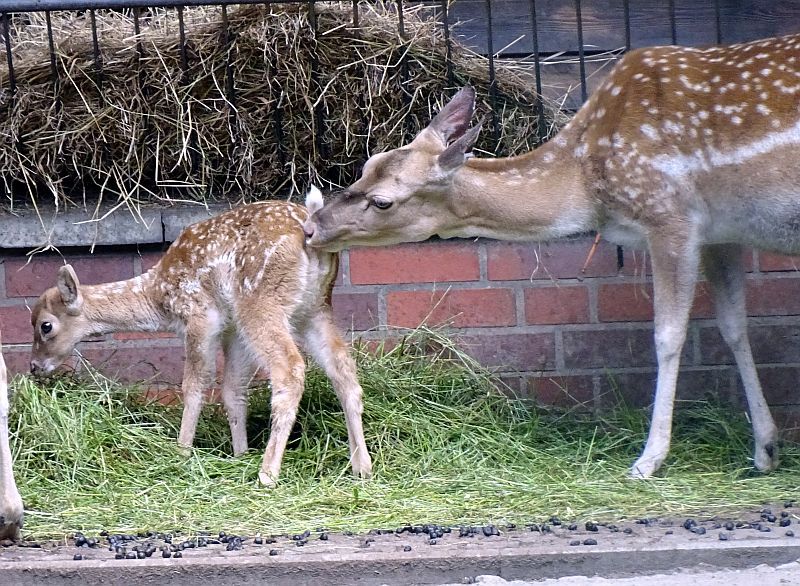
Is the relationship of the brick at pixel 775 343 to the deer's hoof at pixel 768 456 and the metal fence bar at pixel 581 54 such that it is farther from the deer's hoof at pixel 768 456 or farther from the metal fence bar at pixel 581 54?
the metal fence bar at pixel 581 54

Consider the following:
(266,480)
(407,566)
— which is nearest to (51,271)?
(266,480)

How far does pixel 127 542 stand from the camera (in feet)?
13.9

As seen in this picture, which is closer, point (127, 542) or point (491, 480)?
point (127, 542)

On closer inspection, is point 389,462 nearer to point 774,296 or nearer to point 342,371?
point 342,371

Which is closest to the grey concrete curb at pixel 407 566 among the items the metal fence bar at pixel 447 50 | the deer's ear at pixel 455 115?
the deer's ear at pixel 455 115

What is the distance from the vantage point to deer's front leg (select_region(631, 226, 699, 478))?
16.4ft

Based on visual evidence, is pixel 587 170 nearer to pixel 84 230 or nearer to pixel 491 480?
pixel 491 480

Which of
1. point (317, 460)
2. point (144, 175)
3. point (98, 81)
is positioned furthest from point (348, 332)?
point (98, 81)

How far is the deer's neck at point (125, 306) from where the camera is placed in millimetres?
5754

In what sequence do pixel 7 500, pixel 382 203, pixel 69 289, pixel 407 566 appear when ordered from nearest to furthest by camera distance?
pixel 407 566
pixel 7 500
pixel 382 203
pixel 69 289

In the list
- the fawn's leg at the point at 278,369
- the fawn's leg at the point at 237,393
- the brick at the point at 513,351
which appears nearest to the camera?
the fawn's leg at the point at 278,369

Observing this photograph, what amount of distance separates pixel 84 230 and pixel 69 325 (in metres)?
0.49

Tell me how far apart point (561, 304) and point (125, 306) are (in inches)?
81.7

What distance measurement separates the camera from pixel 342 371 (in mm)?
5344
